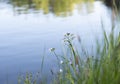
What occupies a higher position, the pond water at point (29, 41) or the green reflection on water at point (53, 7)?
the green reflection on water at point (53, 7)

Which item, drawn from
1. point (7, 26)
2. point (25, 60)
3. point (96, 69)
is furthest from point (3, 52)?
point (96, 69)

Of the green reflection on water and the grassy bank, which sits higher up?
the green reflection on water

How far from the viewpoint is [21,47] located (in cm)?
1659

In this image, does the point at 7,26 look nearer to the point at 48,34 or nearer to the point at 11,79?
the point at 48,34

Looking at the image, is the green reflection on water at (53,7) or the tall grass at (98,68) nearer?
the tall grass at (98,68)

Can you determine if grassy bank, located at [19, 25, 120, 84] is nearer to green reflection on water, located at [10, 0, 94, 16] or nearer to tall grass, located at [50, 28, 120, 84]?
tall grass, located at [50, 28, 120, 84]

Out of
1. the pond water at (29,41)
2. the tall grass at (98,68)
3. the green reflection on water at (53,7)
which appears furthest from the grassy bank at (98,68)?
the green reflection on water at (53,7)

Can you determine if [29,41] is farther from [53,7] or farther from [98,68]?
[53,7]

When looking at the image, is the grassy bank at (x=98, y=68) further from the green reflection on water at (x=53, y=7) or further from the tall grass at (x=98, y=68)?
the green reflection on water at (x=53, y=7)

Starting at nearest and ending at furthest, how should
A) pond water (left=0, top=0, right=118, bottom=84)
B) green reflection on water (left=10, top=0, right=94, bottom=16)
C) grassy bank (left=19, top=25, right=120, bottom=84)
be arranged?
grassy bank (left=19, top=25, right=120, bottom=84) < pond water (left=0, top=0, right=118, bottom=84) < green reflection on water (left=10, top=0, right=94, bottom=16)

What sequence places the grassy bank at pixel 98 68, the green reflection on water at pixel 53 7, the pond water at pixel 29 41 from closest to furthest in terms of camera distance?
the grassy bank at pixel 98 68, the pond water at pixel 29 41, the green reflection on water at pixel 53 7

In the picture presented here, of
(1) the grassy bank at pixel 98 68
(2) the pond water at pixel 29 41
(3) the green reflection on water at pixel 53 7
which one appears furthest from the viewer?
(3) the green reflection on water at pixel 53 7

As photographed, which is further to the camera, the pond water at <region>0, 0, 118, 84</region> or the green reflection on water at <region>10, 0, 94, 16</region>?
the green reflection on water at <region>10, 0, 94, 16</region>

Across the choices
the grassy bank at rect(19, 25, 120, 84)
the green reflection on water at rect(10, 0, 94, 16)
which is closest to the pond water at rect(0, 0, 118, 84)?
the grassy bank at rect(19, 25, 120, 84)
